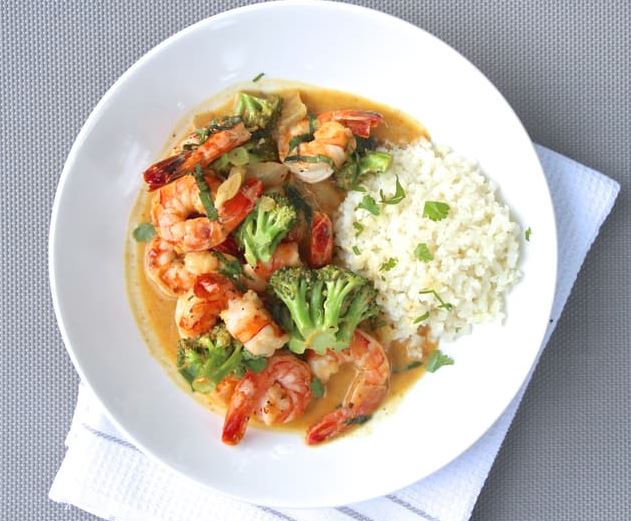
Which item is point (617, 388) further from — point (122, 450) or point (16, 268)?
point (16, 268)

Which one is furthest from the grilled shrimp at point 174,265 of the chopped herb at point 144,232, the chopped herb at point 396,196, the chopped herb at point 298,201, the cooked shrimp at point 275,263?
the chopped herb at point 396,196

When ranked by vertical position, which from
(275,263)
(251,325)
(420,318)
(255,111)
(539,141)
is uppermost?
(255,111)

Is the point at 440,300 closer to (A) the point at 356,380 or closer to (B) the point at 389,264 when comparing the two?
(B) the point at 389,264

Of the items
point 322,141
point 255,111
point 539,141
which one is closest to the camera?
point 322,141

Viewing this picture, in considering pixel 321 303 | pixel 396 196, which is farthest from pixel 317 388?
pixel 396 196

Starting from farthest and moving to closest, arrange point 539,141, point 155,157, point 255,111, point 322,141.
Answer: point 539,141
point 155,157
point 255,111
point 322,141

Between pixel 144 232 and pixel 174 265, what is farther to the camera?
pixel 144 232

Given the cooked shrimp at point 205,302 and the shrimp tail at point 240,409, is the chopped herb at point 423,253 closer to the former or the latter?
the cooked shrimp at point 205,302

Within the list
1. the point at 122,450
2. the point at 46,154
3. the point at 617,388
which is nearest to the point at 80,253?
the point at 46,154
